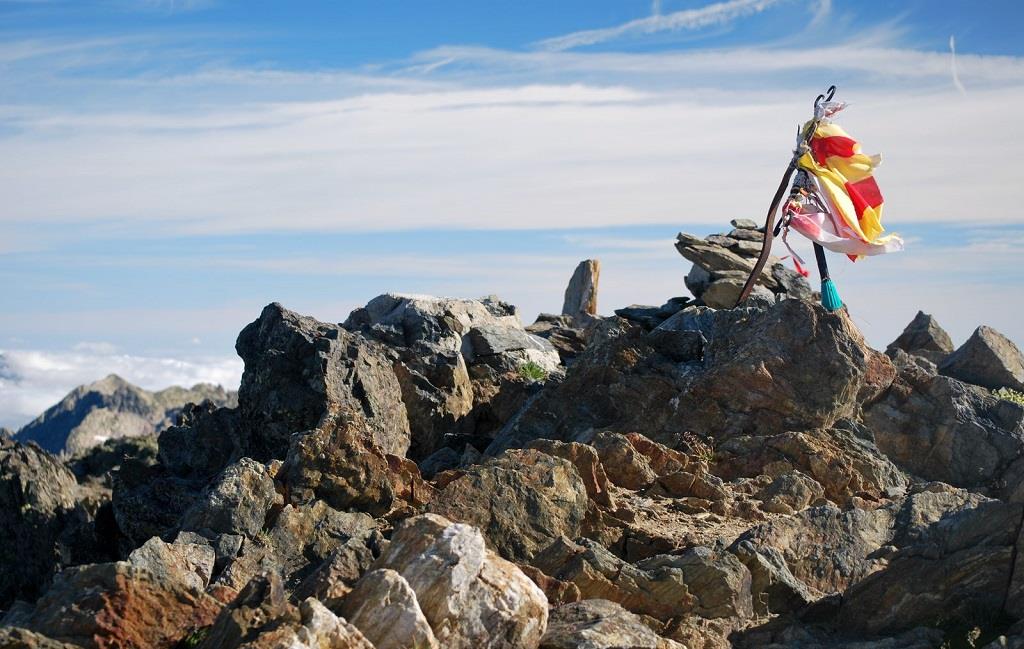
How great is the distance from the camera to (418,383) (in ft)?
94.4

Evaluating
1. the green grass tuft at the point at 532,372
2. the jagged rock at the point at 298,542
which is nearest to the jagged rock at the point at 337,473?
the jagged rock at the point at 298,542

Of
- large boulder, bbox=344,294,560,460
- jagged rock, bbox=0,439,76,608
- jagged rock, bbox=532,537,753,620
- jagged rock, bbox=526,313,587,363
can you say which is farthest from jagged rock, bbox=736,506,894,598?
jagged rock, bbox=526,313,587,363

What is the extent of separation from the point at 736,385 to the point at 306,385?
8.44 meters

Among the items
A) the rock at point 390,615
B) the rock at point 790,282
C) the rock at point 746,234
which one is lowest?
the rock at point 390,615

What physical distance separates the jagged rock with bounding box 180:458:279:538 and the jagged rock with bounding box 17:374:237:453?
117871 mm

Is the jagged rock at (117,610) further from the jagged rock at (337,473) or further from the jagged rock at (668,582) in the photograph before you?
the jagged rock at (337,473)

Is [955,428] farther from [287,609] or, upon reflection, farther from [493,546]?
[287,609]

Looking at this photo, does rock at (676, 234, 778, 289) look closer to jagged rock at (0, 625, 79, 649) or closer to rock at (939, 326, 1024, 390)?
rock at (939, 326, 1024, 390)

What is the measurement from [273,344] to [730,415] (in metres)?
9.24

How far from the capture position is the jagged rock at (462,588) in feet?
41.3

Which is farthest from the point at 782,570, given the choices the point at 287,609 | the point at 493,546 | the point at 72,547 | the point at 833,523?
the point at 72,547

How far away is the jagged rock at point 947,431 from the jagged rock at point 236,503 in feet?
43.6

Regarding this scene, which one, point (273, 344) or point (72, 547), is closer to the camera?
point (72, 547)

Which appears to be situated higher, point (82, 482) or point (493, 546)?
point (493, 546)
